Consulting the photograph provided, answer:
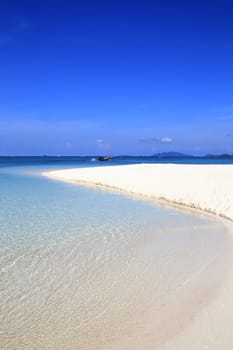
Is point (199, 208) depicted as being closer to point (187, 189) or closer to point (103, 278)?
point (187, 189)

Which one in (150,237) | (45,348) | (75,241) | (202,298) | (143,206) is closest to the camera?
(45,348)

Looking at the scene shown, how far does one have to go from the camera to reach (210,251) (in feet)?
24.6

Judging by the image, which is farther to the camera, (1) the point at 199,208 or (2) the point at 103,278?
(1) the point at 199,208

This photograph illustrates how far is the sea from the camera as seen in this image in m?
4.00

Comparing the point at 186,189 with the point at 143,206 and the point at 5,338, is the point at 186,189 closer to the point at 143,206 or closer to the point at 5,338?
the point at 143,206

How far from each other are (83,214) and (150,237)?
14.0 ft

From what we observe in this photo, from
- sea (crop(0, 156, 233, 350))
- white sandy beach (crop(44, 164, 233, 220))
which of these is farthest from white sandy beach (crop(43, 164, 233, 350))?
sea (crop(0, 156, 233, 350))

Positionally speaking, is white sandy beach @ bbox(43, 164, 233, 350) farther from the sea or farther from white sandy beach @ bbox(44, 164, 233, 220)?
the sea

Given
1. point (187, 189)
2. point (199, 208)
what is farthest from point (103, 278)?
point (187, 189)

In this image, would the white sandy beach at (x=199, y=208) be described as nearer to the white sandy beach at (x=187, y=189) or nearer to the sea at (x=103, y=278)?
the white sandy beach at (x=187, y=189)

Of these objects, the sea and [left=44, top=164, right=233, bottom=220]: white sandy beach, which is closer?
the sea

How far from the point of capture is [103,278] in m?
5.82

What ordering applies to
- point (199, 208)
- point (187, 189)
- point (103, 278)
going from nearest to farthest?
point (103, 278)
point (199, 208)
point (187, 189)

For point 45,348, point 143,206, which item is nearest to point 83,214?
point 143,206
